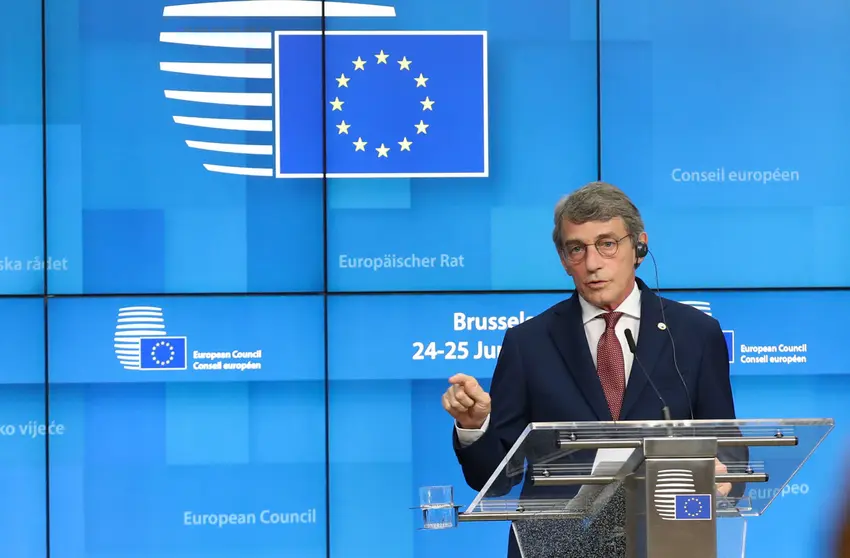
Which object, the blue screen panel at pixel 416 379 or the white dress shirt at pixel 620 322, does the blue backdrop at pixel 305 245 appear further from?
the white dress shirt at pixel 620 322

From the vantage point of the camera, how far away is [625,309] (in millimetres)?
2379

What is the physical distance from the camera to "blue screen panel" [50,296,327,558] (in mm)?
3994

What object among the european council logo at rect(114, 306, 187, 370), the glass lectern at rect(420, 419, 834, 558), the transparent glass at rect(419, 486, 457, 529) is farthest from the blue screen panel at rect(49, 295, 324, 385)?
the glass lectern at rect(420, 419, 834, 558)

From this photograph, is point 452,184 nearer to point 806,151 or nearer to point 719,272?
point 719,272

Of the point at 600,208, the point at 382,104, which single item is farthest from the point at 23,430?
the point at 600,208

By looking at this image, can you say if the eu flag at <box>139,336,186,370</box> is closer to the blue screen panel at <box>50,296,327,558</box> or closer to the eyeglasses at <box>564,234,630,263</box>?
the blue screen panel at <box>50,296,327,558</box>

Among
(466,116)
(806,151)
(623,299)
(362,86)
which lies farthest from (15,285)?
(806,151)

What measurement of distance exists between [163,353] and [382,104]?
1343mm

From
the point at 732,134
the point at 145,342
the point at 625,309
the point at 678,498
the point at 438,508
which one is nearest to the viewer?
the point at 678,498

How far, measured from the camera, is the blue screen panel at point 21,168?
4.00 meters

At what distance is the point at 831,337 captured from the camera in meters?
4.12

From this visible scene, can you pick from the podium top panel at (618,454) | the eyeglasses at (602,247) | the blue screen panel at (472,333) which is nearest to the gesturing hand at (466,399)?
the podium top panel at (618,454)

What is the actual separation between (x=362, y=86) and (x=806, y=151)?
1874 millimetres

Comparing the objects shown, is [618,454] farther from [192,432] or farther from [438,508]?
[192,432]
